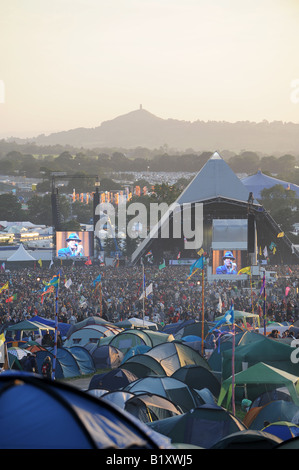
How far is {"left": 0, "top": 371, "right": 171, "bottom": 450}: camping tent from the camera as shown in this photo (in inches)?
107

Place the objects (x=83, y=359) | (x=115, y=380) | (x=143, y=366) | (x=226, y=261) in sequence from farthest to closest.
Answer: (x=226, y=261), (x=83, y=359), (x=143, y=366), (x=115, y=380)

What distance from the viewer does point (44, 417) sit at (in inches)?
108

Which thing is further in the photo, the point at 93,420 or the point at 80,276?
the point at 80,276

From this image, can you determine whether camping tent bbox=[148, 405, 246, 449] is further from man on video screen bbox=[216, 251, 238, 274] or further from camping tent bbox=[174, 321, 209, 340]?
man on video screen bbox=[216, 251, 238, 274]

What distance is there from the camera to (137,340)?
14.1m

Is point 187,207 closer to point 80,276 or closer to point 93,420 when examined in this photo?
Answer: point 80,276

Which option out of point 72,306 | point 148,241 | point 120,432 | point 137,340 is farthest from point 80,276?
point 120,432

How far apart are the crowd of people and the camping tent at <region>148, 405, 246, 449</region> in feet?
32.5

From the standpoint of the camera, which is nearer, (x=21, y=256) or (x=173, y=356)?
(x=173, y=356)

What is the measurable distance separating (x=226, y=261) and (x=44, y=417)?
30.3 meters

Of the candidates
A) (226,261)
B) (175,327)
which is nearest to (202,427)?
(175,327)

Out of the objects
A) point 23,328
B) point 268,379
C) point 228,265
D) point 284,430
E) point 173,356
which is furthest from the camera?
point 228,265

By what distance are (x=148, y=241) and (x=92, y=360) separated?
1183 inches

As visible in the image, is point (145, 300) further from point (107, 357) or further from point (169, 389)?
point (169, 389)
